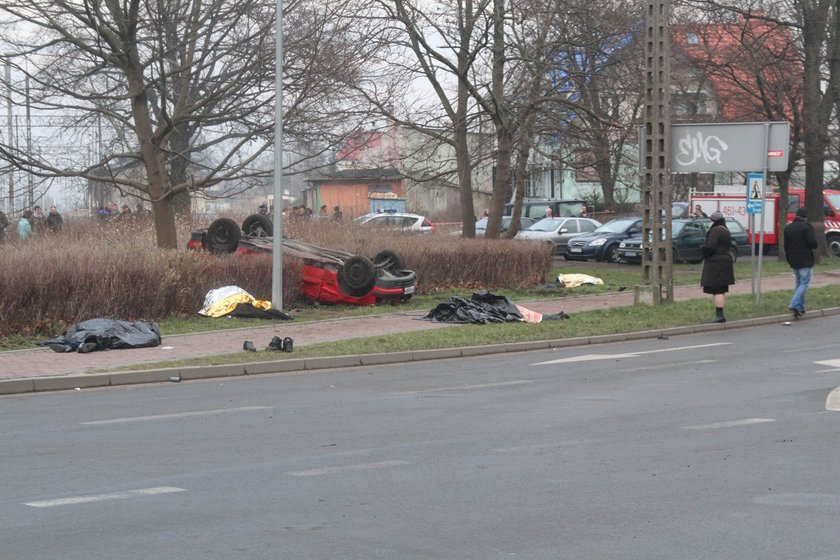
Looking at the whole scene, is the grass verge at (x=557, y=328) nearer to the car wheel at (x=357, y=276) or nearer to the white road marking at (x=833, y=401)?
the car wheel at (x=357, y=276)

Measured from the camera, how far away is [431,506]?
6.76 m

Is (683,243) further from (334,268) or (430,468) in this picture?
(430,468)

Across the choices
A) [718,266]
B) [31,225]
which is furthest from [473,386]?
[31,225]

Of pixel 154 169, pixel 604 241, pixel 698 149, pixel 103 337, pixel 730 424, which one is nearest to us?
pixel 730 424

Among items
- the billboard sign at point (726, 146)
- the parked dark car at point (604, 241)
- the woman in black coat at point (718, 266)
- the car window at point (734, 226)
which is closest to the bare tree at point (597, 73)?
the parked dark car at point (604, 241)

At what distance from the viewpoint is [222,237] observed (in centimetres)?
2248

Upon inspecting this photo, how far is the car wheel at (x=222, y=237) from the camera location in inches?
880

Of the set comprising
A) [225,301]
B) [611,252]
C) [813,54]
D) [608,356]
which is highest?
[813,54]

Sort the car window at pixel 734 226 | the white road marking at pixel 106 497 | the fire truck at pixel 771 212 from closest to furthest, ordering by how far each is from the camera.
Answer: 1. the white road marking at pixel 106 497
2. the car window at pixel 734 226
3. the fire truck at pixel 771 212

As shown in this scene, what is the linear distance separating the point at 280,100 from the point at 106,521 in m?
13.3

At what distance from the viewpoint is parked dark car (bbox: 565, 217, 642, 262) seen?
35.8 m

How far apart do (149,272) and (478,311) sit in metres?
5.62

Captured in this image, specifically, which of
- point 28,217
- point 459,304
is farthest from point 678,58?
point 28,217

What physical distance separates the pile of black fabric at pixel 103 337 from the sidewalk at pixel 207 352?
6.0 inches
